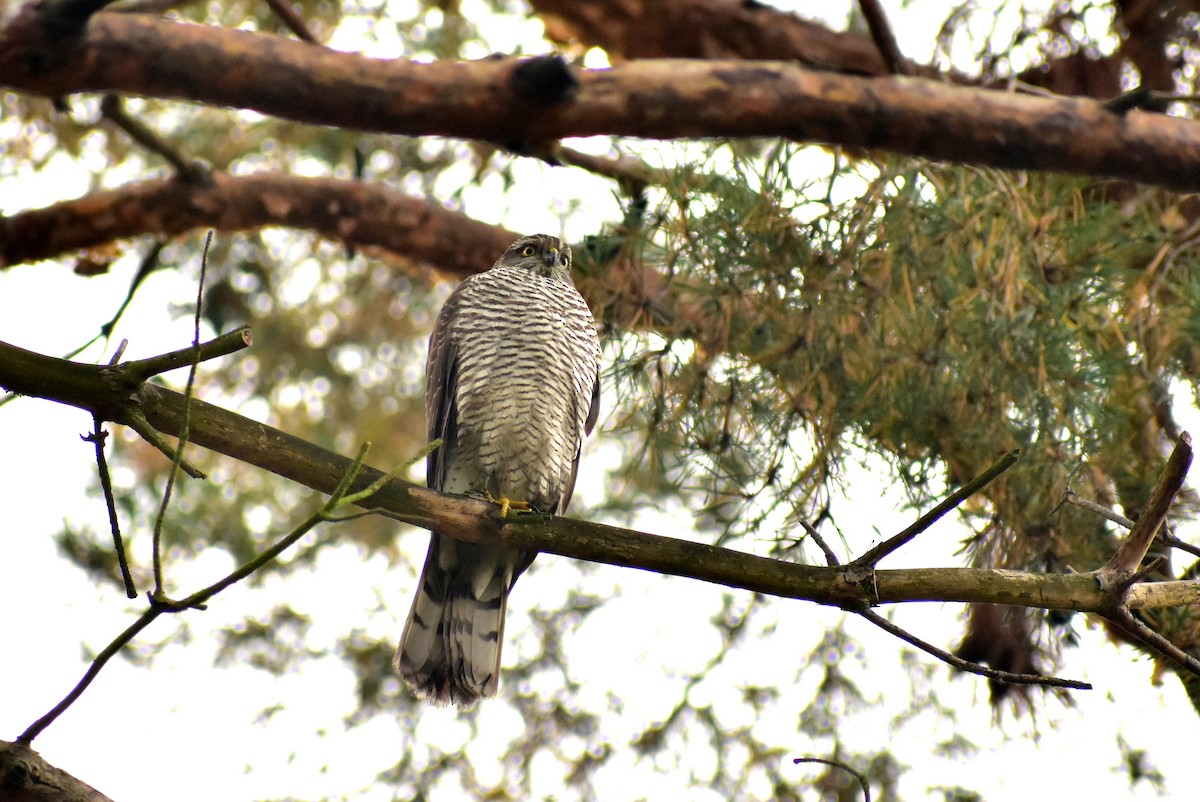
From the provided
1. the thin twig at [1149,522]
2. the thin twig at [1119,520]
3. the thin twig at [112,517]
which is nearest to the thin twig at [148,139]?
the thin twig at [112,517]

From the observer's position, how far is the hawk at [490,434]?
379 cm

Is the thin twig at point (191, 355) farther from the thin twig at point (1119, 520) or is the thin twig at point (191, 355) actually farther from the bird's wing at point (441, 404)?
the bird's wing at point (441, 404)

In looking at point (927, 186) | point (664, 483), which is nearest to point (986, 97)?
point (927, 186)

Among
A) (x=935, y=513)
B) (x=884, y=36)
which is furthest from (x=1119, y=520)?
(x=884, y=36)

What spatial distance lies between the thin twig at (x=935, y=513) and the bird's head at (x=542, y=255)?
2.49 meters

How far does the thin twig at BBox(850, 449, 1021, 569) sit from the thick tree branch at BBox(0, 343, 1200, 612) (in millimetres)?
62

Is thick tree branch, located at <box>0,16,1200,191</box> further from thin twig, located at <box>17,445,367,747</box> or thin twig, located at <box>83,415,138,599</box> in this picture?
thin twig, located at <box>17,445,367,747</box>

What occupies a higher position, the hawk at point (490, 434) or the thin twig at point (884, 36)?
the thin twig at point (884, 36)

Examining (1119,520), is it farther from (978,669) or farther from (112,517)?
(112,517)

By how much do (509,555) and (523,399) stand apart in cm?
54

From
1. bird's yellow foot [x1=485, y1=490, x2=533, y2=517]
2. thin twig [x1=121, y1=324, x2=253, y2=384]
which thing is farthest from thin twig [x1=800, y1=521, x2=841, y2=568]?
thin twig [x1=121, y1=324, x2=253, y2=384]

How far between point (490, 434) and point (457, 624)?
656 millimetres

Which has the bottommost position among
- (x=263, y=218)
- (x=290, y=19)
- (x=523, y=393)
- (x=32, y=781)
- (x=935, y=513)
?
(x=32, y=781)

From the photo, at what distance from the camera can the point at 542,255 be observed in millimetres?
4559
